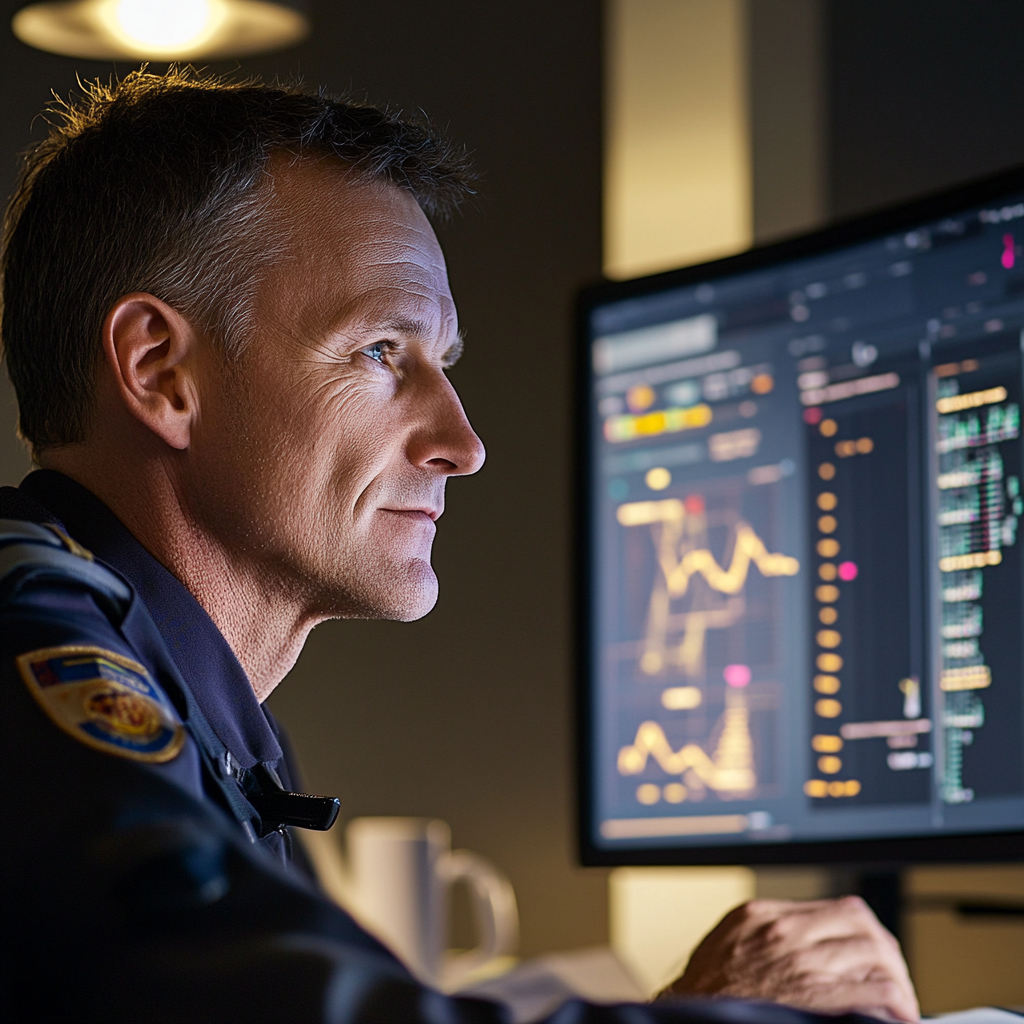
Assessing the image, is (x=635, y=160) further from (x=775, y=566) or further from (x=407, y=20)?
(x=775, y=566)

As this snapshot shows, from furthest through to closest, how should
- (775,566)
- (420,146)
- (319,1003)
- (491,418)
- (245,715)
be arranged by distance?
1. (491,418)
2. (775,566)
3. (420,146)
4. (245,715)
5. (319,1003)

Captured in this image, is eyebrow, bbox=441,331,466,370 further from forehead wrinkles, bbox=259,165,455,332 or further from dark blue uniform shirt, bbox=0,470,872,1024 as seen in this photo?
dark blue uniform shirt, bbox=0,470,872,1024

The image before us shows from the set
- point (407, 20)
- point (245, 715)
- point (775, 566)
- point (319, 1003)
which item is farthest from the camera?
point (407, 20)

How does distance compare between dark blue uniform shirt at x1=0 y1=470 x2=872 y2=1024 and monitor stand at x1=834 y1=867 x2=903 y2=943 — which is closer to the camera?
dark blue uniform shirt at x1=0 y1=470 x2=872 y2=1024

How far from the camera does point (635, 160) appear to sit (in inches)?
64.4

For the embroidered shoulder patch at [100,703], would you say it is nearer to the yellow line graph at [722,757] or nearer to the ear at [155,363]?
the ear at [155,363]

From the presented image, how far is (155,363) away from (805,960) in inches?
20.5

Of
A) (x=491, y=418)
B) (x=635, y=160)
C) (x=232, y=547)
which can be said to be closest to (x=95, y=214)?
(x=232, y=547)

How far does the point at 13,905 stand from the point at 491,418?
1275 millimetres

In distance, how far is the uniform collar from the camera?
64cm

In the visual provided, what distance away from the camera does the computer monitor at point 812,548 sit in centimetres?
95

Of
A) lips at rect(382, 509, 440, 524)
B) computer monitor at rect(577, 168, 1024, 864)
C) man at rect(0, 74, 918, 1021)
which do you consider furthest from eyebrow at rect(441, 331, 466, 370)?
computer monitor at rect(577, 168, 1024, 864)

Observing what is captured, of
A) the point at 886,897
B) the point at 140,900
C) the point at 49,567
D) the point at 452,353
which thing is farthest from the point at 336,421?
the point at 886,897

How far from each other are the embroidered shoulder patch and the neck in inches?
9.7
